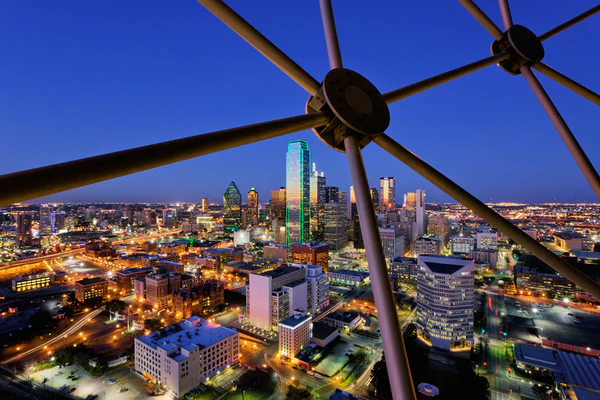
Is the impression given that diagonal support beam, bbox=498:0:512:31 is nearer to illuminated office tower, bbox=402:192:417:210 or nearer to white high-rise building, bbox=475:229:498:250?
white high-rise building, bbox=475:229:498:250

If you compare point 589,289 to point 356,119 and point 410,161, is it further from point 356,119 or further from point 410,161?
point 356,119

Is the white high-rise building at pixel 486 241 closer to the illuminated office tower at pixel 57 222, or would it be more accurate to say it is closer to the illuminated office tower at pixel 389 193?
the illuminated office tower at pixel 389 193

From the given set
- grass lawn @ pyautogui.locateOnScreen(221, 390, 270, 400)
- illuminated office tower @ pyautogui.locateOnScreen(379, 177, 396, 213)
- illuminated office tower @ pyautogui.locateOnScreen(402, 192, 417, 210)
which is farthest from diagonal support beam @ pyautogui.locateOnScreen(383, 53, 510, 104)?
illuminated office tower @ pyautogui.locateOnScreen(379, 177, 396, 213)

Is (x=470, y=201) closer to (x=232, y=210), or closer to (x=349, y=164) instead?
(x=349, y=164)

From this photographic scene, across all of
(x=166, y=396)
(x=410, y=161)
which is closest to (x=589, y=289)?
(x=410, y=161)

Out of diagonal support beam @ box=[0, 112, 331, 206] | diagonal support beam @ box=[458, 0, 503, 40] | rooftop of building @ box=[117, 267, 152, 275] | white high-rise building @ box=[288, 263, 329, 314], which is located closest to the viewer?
diagonal support beam @ box=[0, 112, 331, 206]

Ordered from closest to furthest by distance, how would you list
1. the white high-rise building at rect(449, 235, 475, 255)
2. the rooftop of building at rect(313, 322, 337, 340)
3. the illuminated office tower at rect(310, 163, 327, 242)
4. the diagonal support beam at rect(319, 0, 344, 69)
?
1. the diagonal support beam at rect(319, 0, 344, 69)
2. the rooftop of building at rect(313, 322, 337, 340)
3. the white high-rise building at rect(449, 235, 475, 255)
4. the illuminated office tower at rect(310, 163, 327, 242)
